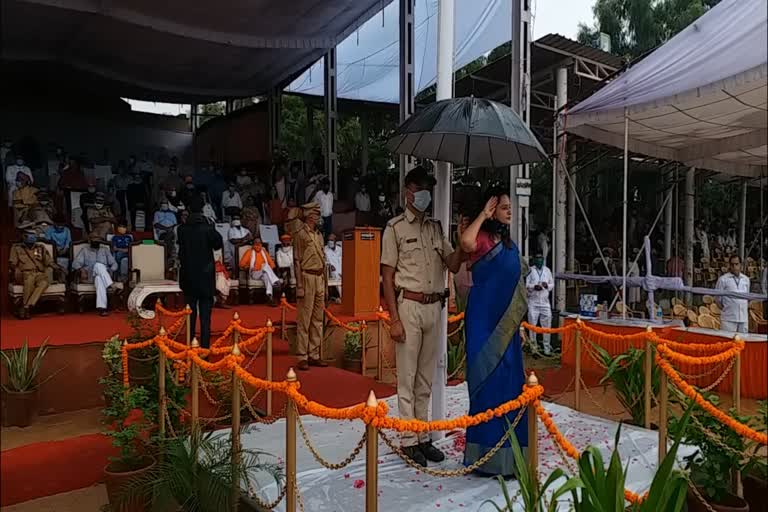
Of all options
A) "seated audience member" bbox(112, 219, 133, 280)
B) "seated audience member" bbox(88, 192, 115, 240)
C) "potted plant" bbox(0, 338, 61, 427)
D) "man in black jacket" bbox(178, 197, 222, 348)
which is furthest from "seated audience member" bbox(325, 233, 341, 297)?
Answer: "potted plant" bbox(0, 338, 61, 427)

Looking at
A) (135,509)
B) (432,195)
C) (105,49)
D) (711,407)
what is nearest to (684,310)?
(711,407)

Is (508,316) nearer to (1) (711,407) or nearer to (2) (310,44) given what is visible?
(1) (711,407)

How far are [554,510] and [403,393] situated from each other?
1231mm

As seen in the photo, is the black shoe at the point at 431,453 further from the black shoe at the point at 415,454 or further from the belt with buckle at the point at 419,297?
the belt with buckle at the point at 419,297

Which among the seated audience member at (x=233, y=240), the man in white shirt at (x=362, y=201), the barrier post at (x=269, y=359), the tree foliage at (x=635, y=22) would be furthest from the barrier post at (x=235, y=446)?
the tree foliage at (x=635, y=22)

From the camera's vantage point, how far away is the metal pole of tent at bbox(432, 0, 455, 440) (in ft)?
12.4

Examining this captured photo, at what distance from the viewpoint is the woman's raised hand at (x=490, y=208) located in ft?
10.5

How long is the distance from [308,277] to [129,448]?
3.02 metres

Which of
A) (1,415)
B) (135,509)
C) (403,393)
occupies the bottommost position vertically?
(135,509)

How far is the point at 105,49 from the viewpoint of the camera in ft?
38.4

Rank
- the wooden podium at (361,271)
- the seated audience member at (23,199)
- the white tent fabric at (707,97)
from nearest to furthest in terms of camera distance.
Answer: the white tent fabric at (707,97), the wooden podium at (361,271), the seated audience member at (23,199)

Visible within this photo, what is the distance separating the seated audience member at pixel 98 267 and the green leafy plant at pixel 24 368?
243 cm

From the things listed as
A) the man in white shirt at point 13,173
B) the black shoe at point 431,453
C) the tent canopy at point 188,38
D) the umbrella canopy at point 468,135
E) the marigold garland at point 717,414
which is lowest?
the black shoe at point 431,453

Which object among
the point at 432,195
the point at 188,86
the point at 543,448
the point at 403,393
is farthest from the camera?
the point at 188,86
